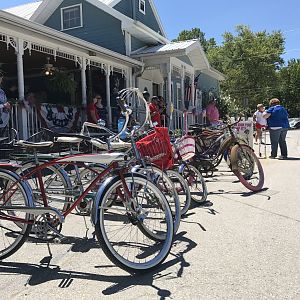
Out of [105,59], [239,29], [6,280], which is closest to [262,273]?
[6,280]

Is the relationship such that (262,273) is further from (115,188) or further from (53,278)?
(53,278)

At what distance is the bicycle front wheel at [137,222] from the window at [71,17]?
15520 mm

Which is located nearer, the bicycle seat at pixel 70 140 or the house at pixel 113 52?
the bicycle seat at pixel 70 140

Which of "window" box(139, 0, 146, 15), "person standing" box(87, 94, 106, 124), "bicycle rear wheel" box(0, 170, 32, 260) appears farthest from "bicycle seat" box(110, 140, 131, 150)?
"window" box(139, 0, 146, 15)

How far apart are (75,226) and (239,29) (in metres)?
52.2

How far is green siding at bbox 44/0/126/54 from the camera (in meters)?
17.6

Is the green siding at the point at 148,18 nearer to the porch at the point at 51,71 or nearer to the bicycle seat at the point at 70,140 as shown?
the porch at the point at 51,71

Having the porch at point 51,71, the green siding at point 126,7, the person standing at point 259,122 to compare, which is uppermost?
the green siding at point 126,7

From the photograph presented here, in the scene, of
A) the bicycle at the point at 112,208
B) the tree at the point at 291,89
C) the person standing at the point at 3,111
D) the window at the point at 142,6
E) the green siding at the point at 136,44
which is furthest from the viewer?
the tree at the point at 291,89

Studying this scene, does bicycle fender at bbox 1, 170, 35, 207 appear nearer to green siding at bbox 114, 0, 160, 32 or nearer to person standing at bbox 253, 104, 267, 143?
person standing at bbox 253, 104, 267, 143

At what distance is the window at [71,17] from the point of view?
60.3 ft

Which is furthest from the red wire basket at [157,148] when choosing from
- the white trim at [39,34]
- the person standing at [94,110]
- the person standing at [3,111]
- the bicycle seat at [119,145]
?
the person standing at [94,110]

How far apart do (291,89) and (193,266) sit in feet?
195

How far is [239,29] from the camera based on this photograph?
2100 inches
